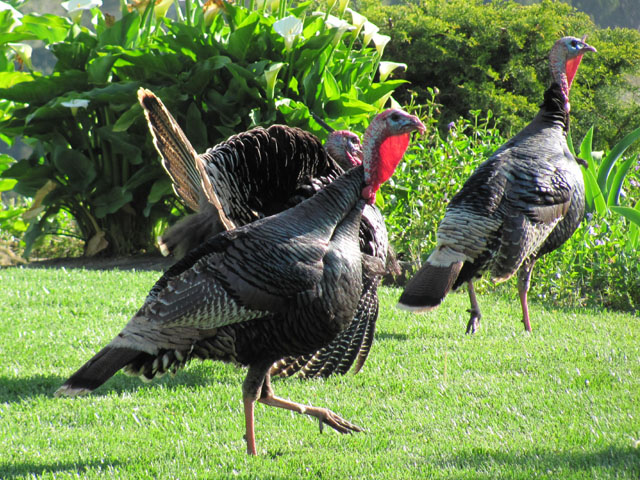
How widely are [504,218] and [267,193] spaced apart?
5.24 ft

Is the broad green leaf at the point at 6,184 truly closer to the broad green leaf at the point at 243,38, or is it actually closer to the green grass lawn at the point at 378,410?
the green grass lawn at the point at 378,410

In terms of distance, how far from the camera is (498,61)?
1155 cm

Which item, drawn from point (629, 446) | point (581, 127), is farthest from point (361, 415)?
point (581, 127)

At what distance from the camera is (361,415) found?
12.2 feet

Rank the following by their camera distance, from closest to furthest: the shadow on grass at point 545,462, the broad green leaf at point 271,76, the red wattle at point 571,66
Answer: the shadow on grass at point 545,462
the red wattle at point 571,66
the broad green leaf at point 271,76

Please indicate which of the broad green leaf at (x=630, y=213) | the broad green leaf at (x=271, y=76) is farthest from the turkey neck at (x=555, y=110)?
the broad green leaf at (x=271, y=76)

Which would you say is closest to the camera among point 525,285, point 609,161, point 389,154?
point 389,154

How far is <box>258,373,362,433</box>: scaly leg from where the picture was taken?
3410mm

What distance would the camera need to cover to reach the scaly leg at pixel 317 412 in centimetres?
341

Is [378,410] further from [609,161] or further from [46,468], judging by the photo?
[609,161]

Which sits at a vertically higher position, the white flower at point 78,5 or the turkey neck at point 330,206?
the turkey neck at point 330,206

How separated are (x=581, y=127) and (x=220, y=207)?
964cm

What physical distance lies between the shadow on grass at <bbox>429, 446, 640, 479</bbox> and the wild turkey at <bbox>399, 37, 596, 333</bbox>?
138 centimetres

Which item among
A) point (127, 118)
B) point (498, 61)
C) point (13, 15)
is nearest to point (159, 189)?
point (127, 118)
